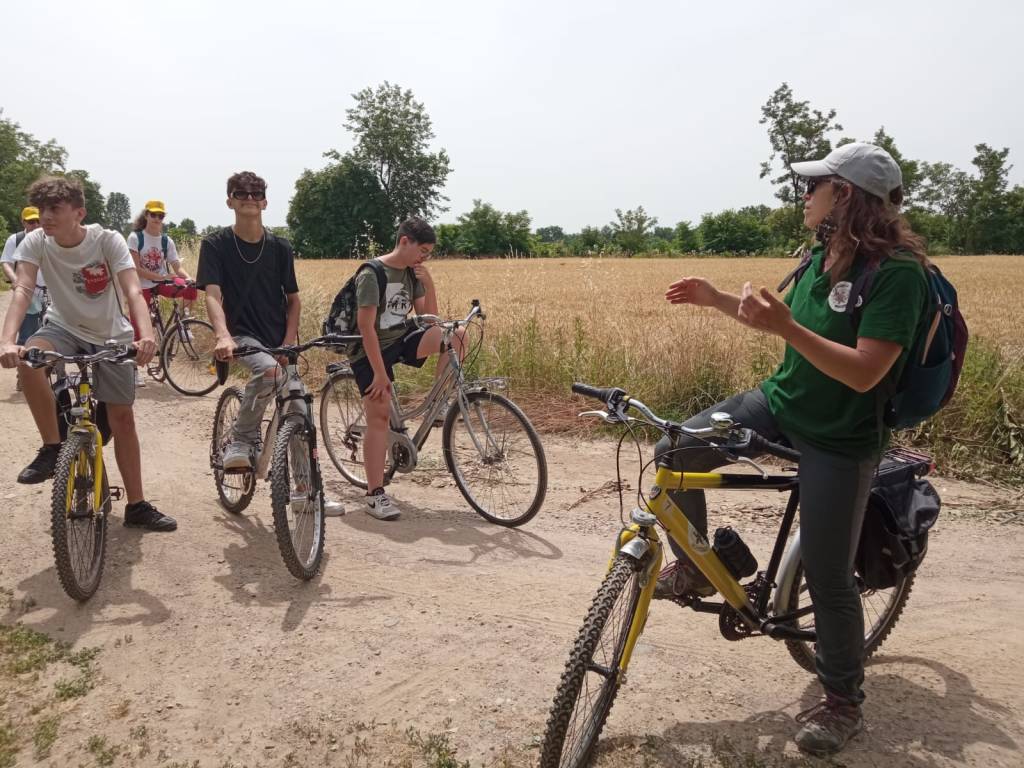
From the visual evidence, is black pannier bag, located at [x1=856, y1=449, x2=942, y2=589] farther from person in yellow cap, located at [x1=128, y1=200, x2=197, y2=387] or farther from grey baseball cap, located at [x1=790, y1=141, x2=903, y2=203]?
person in yellow cap, located at [x1=128, y1=200, x2=197, y2=387]

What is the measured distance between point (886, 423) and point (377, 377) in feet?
11.1

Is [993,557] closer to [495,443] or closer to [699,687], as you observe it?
[699,687]

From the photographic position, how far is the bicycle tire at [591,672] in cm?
250

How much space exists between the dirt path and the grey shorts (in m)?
0.97

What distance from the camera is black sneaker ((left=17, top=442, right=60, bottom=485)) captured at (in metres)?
4.64

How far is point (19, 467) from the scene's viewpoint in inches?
253

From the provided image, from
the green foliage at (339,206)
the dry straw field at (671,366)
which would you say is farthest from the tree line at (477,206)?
the dry straw field at (671,366)

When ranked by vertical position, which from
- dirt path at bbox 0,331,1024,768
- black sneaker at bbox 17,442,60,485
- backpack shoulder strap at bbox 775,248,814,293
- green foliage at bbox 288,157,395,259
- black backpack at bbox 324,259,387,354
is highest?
green foliage at bbox 288,157,395,259

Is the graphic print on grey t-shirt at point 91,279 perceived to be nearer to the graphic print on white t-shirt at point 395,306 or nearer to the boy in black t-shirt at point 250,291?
the boy in black t-shirt at point 250,291

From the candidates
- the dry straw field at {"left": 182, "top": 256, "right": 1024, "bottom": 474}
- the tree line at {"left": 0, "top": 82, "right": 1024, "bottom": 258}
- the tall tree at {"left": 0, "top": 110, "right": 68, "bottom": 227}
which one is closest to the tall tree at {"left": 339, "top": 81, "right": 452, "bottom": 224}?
the tree line at {"left": 0, "top": 82, "right": 1024, "bottom": 258}

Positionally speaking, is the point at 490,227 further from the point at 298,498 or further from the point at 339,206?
the point at 298,498

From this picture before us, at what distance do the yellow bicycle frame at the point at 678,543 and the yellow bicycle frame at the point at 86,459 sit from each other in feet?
9.86

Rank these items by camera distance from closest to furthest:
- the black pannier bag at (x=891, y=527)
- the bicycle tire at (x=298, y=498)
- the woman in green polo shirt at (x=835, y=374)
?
the woman in green polo shirt at (x=835, y=374), the black pannier bag at (x=891, y=527), the bicycle tire at (x=298, y=498)

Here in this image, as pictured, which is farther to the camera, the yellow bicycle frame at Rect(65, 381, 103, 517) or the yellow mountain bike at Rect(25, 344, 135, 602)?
the yellow bicycle frame at Rect(65, 381, 103, 517)
